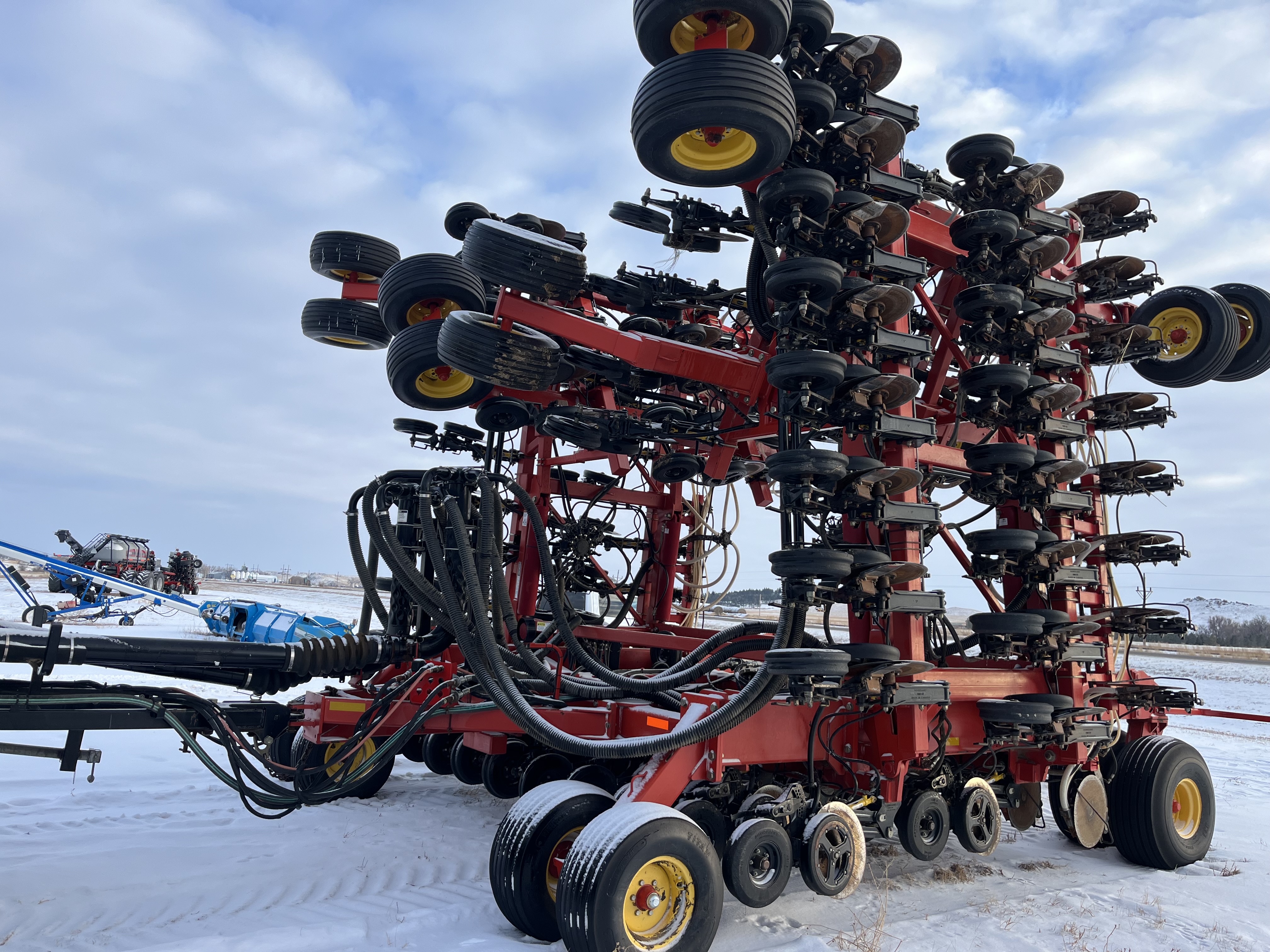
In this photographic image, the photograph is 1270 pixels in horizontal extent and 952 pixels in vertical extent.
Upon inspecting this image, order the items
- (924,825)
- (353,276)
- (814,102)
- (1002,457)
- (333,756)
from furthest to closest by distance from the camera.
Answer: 1. (353,276)
2. (333,756)
3. (1002,457)
4. (924,825)
5. (814,102)

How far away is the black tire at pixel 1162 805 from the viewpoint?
600 centimetres

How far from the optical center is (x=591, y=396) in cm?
935

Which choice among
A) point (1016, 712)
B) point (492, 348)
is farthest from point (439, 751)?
point (1016, 712)

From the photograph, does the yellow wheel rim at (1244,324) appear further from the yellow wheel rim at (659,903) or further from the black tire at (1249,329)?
the yellow wheel rim at (659,903)

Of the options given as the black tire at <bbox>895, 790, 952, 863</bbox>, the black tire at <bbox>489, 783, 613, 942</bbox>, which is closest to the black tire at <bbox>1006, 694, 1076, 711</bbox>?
the black tire at <bbox>895, 790, 952, 863</bbox>

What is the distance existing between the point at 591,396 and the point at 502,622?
3.70m

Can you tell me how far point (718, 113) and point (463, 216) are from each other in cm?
463

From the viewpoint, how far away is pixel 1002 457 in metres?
5.79

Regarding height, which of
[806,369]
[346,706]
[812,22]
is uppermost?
[812,22]

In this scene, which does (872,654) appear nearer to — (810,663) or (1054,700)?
(810,663)

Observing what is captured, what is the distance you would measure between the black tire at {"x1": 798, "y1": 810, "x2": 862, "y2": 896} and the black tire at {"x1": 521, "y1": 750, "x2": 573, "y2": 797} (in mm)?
2706

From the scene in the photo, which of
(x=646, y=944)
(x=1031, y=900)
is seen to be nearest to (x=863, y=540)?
(x=1031, y=900)

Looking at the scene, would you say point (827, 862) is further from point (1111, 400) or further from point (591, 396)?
point (591, 396)

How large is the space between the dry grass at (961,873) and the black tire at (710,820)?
1648mm
